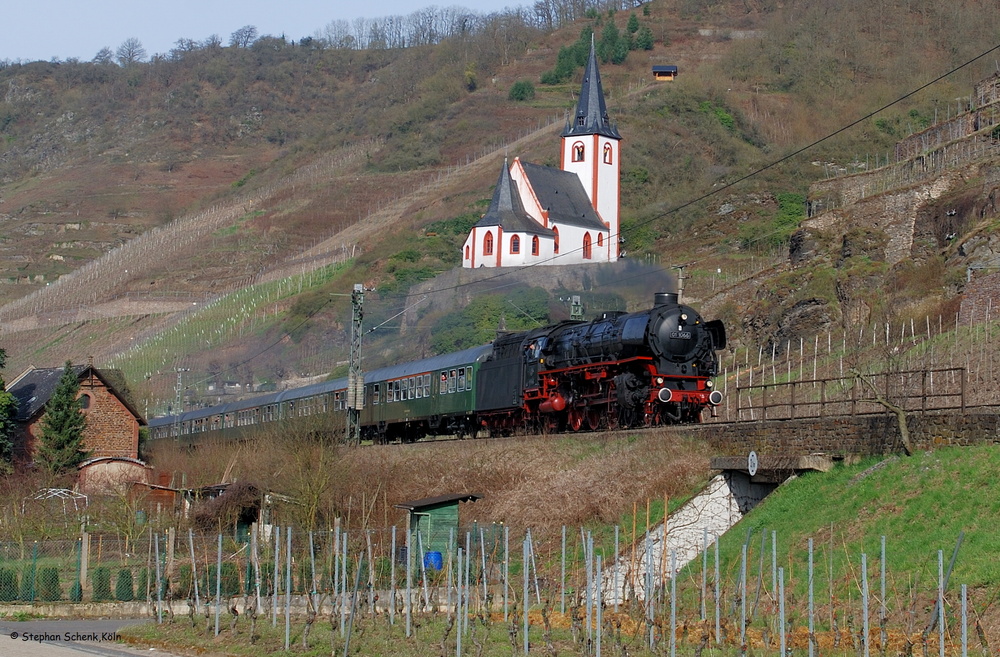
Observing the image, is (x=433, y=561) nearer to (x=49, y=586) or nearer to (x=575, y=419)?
(x=49, y=586)

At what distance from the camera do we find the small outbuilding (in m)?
181

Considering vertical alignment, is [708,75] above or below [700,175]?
above

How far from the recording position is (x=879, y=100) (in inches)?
5408

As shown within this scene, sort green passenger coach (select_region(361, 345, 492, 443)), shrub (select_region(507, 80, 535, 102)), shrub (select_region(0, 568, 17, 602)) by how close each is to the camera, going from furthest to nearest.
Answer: shrub (select_region(507, 80, 535, 102))
green passenger coach (select_region(361, 345, 492, 443))
shrub (select_region(0, 568, 17, 602))

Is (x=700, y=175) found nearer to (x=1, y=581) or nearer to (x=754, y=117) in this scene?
(x=754, y=117)

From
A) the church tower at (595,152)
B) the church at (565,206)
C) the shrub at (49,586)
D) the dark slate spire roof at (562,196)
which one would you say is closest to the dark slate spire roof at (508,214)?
the church at (565,206)

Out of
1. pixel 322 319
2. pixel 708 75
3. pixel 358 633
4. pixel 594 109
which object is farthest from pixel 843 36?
pixel 358 633

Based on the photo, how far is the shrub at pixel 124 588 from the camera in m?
27.4

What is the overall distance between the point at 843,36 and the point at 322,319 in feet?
299


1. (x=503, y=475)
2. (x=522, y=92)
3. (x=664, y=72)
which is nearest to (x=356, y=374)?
(x=503, y=475)

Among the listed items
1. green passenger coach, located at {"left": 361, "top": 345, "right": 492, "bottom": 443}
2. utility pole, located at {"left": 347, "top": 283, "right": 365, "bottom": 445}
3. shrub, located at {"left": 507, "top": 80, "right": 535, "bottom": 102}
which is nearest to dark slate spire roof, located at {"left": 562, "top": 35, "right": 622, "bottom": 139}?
green passenger coach, located at {"left": 361, "top": 345, "right": 492, "bottom": 443}

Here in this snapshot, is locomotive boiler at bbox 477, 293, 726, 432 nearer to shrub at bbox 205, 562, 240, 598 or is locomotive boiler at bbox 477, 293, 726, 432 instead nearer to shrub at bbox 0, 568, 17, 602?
shrub at bbox 205, 562, 240, 598

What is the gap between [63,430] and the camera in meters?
50.6

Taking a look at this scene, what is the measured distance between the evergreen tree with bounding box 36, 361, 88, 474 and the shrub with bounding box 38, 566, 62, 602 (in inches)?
892
